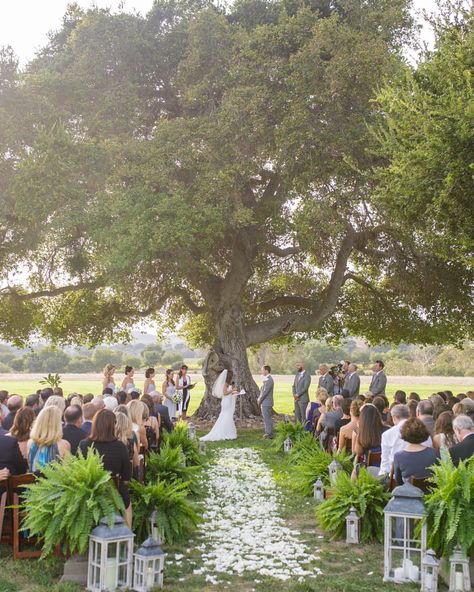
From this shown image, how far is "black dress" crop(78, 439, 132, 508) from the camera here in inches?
308

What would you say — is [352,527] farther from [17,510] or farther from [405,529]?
[17,510]

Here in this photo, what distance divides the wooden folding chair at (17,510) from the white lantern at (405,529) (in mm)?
4194

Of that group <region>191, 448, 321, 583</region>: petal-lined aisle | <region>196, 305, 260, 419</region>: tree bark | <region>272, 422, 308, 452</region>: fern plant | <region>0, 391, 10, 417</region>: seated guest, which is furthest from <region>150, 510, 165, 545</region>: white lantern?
<region>196, 305, 260, 419</region>: tree bark

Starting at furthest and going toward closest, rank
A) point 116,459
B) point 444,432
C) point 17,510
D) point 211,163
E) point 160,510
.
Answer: point 211,163
point 444,432
point 160,510
point 17,510
point 116,459

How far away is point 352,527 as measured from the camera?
9148 mm

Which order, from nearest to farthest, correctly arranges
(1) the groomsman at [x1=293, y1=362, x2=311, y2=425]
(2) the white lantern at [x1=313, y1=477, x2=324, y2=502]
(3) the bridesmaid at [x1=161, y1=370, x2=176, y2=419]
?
(2) the white lantern at [x1=313, y1=477, x2=324, y2=502] → (1) the groomsman at [x1=293, y1=362, x2=311, y2=425] → (3) the bridesmaid at [x1=161, y1=370, x2=176, y2=419]

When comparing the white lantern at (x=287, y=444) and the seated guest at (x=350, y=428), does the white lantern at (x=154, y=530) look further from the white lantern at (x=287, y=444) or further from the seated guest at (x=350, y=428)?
the white lantern at (x=287, y=444)

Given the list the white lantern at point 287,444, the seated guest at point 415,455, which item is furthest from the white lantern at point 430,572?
the white lantern at point 287,444

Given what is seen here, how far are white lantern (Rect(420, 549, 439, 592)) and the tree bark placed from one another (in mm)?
20510

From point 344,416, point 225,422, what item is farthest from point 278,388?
point 344,416

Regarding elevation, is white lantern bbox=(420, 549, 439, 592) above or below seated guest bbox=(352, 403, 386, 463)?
below

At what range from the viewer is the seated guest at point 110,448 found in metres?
7.83

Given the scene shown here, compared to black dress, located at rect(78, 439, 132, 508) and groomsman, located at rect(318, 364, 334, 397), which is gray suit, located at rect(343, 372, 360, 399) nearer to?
groomsman, located at rect(318, 364, 334, 397)

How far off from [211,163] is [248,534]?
52.0 ft
